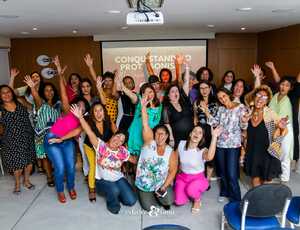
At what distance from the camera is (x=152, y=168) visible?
354cm

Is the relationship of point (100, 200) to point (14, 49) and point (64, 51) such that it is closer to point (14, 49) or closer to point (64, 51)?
point (64, 51)

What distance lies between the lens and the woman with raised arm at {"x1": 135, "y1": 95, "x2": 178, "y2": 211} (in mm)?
3539

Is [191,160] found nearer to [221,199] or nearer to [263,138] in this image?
[221,199]

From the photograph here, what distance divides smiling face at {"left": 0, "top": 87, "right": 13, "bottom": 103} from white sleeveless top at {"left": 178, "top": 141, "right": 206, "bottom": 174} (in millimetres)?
2139

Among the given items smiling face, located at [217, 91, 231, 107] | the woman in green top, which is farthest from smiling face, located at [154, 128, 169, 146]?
the woman in green top

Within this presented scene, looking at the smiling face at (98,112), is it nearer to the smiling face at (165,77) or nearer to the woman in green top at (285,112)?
the smiling face at (165,77)

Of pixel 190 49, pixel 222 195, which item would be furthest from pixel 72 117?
pixel 190 49

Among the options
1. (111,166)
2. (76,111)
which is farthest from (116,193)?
(76,111)

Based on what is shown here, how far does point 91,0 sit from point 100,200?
2.29 metres

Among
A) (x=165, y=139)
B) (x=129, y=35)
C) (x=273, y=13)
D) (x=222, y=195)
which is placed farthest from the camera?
(x=129, y=35)

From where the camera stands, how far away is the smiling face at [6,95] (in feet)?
12.9

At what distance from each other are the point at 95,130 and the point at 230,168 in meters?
1.57

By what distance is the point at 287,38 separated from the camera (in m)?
6.02

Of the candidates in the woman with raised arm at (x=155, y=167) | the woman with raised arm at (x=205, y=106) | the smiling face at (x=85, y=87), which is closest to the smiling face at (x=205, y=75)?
the woman with raised arm at (x=205, y=106)
